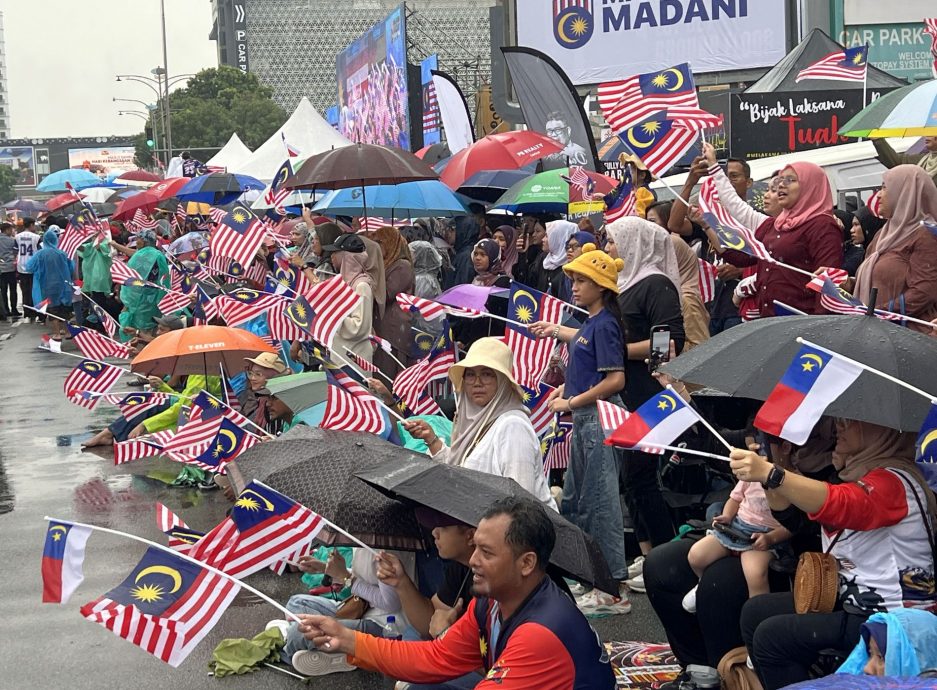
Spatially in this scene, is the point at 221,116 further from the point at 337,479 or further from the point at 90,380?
the point at 337,479

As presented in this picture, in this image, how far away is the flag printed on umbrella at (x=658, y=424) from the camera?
439 cm

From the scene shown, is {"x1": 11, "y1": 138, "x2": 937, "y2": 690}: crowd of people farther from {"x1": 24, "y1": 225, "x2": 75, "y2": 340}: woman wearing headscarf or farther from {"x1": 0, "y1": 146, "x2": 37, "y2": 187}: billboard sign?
{"x1": 0, "y1": 146, "x2": 37, "y2": 187}: billboard sign

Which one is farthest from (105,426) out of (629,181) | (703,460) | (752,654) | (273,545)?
(752,654)

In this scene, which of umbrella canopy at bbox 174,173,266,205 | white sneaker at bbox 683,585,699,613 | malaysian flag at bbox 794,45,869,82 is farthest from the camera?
umbrella canopy at bbox 174,173,266,205

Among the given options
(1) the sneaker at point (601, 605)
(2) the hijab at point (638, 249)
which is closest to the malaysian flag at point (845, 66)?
(2) the hijab at point (638, 249)

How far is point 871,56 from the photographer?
23203 mm

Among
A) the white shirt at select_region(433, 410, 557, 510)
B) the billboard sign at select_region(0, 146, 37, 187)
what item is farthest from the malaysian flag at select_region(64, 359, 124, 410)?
the billboard sign at select_region(0, 146, 37, 187)

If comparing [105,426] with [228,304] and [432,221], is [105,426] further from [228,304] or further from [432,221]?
[432,221]

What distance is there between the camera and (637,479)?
278 inches

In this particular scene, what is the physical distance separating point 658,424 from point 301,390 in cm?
371

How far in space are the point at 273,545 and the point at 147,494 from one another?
→ 19.0 feet

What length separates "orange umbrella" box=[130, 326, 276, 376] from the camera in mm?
9258

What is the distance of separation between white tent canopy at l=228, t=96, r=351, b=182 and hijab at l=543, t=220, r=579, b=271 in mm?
14088

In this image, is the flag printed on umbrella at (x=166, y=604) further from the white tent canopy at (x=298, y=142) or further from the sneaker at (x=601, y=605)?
the white tent canopy at (x=298, y=142)
